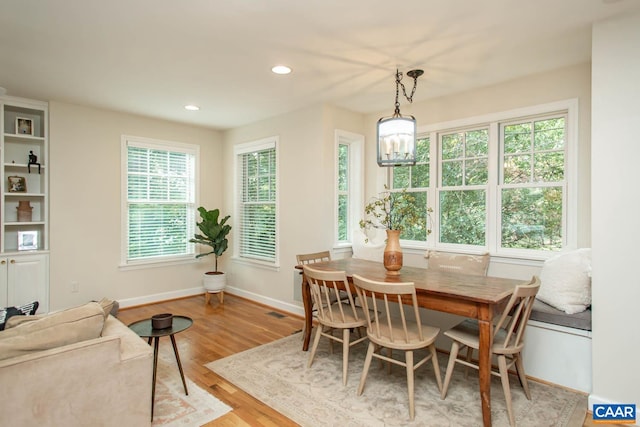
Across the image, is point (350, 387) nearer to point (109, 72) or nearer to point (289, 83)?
point (289, 83)

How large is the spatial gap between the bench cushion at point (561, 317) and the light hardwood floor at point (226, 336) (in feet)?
1.98

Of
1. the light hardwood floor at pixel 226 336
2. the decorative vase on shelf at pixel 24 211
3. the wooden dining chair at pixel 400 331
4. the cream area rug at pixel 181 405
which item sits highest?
the decorative vase on shelf at pixel 24 211

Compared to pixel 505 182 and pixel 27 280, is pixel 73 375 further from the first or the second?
pixel 505 182

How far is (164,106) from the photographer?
15.0ft

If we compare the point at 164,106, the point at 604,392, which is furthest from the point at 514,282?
the point at 164,106

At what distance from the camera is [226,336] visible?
3865mm

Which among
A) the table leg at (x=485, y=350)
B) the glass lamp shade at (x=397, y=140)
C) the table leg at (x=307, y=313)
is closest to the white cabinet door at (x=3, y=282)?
the table leg at (x=307, y=313)

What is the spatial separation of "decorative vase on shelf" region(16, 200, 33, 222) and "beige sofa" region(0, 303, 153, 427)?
3136mm

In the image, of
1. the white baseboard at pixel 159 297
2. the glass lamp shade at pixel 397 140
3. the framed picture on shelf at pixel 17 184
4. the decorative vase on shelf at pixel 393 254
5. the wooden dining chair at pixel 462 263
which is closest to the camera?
the glass lamp shade at pixel 397 140

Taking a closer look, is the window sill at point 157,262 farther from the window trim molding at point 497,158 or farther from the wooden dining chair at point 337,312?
the window trim molding at point 497,158

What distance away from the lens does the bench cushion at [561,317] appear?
2639 millimetres

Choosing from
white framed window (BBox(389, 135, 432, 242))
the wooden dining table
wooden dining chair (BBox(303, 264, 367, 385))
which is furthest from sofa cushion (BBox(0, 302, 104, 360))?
white framed window (BBox(389, 135, 432, 242))

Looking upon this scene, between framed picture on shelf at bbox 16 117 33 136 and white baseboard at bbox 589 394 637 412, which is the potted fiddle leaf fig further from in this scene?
white baseboard at bbox 589 394 637 412

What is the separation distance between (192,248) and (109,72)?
3.01 metres
